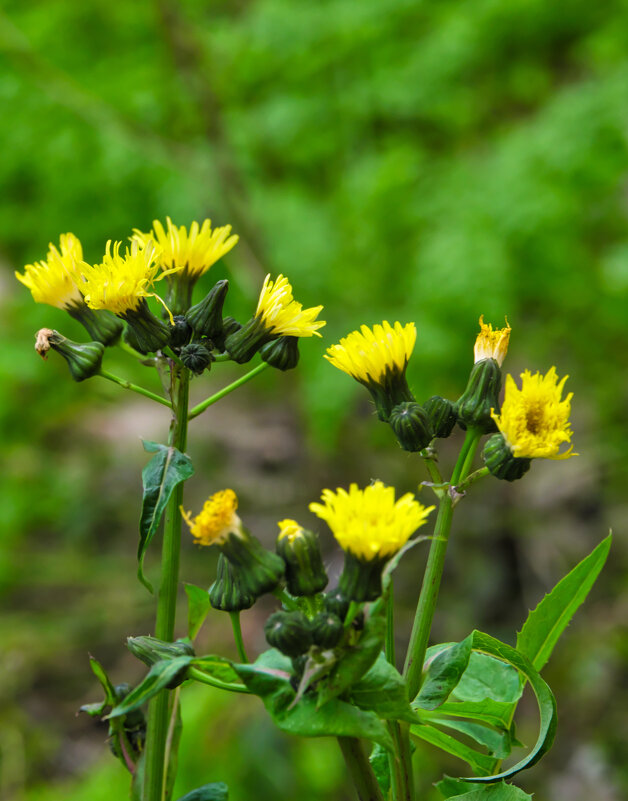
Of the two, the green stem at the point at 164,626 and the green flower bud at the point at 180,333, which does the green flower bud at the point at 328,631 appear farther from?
the green flower bud at the point at 180,333

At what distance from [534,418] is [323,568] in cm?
21

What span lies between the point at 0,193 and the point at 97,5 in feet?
2.55

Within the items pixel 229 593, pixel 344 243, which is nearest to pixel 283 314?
pixel 229 593

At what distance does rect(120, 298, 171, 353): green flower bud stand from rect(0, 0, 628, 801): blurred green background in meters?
1.65

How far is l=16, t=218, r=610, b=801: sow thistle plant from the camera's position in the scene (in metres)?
0.50

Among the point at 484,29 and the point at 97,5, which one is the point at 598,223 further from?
the point at 97,5

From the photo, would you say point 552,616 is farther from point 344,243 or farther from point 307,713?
point 344,243

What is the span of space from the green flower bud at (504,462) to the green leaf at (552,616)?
126 millimetres

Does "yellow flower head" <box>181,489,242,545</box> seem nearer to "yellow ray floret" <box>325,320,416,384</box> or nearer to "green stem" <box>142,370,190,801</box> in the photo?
"green stem" <box>142,370,190,801</box>

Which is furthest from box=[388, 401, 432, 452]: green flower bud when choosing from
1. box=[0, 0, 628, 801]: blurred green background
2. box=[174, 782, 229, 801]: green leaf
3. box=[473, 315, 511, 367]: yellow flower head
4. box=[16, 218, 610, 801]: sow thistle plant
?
box=[0, 0, 628, 801]: blurred green background

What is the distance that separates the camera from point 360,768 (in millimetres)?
521

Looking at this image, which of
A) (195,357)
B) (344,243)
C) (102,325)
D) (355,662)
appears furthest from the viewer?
(344,243)

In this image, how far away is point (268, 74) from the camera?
293 cm

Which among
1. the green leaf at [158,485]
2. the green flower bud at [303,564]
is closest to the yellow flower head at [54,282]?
the green leaf at [158,485]
